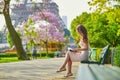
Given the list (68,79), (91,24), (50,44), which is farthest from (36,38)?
(68,79)

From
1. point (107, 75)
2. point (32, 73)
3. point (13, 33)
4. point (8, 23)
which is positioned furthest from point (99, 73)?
point (13, 33)

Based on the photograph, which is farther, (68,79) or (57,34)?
(57,34)

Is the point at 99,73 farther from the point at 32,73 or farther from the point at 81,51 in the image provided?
the point at 32,73

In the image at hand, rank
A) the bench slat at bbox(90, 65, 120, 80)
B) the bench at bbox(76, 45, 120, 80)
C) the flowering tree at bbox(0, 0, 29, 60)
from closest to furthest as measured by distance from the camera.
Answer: the bench slat at bbox(90, 65, 120, 80), the bench at bbox(76, 45, 120, 80), the flowering tree at bbox(0, 0, 29, 60)

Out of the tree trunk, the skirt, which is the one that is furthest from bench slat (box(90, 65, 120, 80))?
the tree trunk

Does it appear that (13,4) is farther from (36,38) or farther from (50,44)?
(50,44)

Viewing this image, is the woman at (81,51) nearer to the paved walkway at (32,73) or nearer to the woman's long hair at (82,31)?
the woman's long hair at (82,31)

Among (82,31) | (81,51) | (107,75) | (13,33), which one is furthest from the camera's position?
(13,33)

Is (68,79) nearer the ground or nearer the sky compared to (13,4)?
nearer the ground

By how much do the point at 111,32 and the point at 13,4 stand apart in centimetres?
3551

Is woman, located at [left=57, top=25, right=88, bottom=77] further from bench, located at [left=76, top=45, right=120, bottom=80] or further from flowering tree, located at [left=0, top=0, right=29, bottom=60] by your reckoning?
flowering tree, located at [left=0, top=0, right=29, bottom=60]

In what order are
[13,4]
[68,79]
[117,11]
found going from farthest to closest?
[13,4]
[117,11]
[68,79]

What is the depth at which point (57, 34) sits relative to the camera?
250 feet

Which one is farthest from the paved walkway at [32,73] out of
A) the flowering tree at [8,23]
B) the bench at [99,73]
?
the flowering tree at [8,23]
